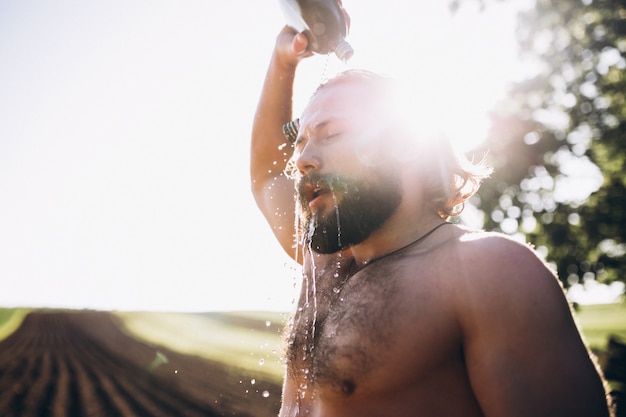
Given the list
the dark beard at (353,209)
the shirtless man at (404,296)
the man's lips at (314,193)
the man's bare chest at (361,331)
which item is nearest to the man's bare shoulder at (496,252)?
the shirtless man at (404,296)

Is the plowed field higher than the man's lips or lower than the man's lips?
lower

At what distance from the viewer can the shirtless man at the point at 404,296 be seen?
1.38 m

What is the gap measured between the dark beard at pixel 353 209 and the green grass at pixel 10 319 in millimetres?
7941

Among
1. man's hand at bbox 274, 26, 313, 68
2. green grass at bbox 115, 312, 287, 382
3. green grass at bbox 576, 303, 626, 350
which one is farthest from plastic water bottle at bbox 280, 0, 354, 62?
green grass at bbox 576, 303, 626, 350

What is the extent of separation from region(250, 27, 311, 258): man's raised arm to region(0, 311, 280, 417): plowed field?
14.6ft

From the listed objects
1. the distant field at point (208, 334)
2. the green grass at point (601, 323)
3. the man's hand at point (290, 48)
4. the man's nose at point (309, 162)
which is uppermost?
the man's hand at point (290, 48)

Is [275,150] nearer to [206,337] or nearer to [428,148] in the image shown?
[428,148]

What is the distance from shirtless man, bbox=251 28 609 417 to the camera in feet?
4.52

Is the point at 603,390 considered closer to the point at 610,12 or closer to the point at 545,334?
the point at 545,334

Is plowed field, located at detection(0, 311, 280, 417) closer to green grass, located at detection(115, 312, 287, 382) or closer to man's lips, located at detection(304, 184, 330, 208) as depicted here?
green grass, located at detection(115, 312, 287, 382)

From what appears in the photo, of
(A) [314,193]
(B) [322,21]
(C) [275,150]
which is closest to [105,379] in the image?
(C) [275,150]

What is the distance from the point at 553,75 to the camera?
40.9 ft

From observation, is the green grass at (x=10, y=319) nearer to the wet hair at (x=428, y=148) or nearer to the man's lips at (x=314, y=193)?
the man's lips at (x=314, y=193)

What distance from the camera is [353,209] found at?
222 centimetres
